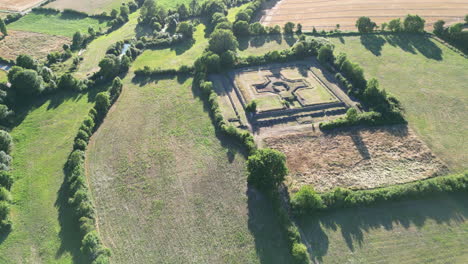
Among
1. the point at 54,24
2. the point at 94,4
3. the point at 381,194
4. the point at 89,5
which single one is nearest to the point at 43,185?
the point at 381,194

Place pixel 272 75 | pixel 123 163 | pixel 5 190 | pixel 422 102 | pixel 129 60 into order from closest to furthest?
pixel 5 190
pixel 123 163
pixel 422 102
pixel 272 75
pixel 129 60

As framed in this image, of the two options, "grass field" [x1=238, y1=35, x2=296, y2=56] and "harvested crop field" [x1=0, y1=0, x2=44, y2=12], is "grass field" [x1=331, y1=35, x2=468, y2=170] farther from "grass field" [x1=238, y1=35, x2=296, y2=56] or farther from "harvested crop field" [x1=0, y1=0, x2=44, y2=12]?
"harvested crop field" [x1=0, y1=0, x2=44, y2=12]

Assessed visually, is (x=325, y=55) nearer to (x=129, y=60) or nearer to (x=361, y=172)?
(x=361, y=172)

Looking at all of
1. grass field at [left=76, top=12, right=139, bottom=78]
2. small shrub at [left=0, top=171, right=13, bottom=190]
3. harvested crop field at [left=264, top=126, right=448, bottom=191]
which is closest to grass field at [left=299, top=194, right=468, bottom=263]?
harvested crop field at [left=264, top=126, right=448, bottom=191]

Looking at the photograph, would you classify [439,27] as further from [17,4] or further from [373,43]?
[17,4]

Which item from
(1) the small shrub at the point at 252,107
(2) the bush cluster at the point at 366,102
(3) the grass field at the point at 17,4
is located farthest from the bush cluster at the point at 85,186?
(3) the grass field at the point at 17,4

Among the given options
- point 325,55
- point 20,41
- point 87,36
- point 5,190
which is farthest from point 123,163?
point 20,41
